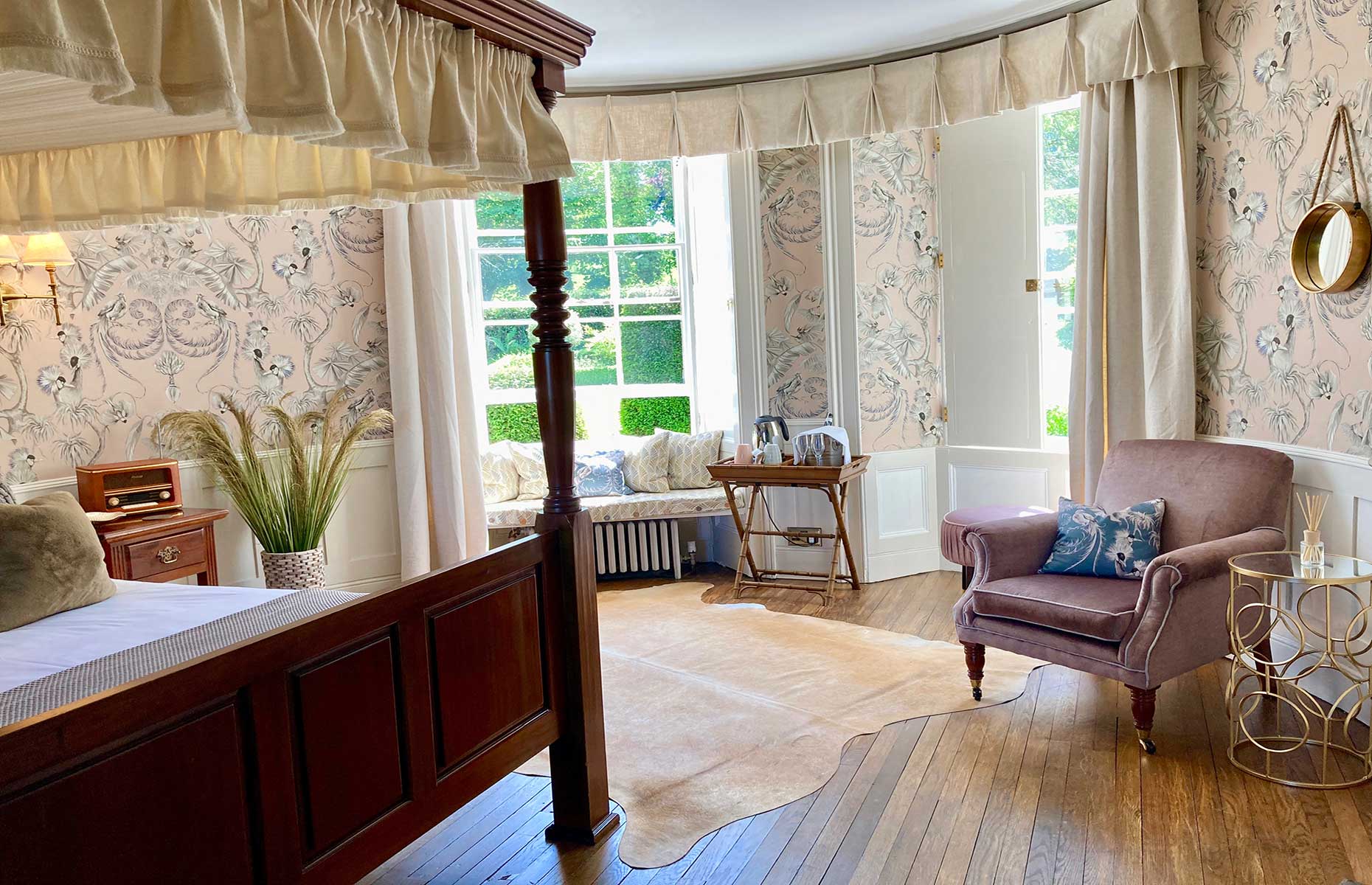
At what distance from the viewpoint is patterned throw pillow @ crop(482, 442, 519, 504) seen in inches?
227

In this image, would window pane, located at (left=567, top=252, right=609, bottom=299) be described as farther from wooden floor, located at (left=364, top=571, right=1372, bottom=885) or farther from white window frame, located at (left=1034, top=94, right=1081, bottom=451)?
wooden floor, located at (left=364, top=571, right=1372, bottom=885)

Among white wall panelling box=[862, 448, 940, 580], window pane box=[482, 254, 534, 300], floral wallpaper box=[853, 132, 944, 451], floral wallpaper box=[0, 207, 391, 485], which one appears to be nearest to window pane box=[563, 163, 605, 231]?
window pane box=[482, 254, 534, 300]

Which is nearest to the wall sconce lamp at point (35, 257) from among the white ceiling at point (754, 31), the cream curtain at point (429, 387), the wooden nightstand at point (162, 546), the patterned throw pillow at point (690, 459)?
the wooden nightstand at point (162, 546)

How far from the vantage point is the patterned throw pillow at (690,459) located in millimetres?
5914

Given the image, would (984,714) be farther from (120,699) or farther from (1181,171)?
(120,699)

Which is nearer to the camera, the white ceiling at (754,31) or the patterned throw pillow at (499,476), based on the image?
the white ceiling at (754,31)

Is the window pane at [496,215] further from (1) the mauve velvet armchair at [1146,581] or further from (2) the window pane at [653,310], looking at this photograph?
(1) the mauve velvet armchair at [1146,581]

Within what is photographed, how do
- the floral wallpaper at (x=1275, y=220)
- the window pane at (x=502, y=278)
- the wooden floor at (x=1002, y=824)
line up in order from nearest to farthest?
the wooden floor at (x=1002, y=824), the floral wallpaper at (x=1275, y=220), the window pane at (x=502, y=278)

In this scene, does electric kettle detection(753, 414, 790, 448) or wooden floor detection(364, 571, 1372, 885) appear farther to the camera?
electric kettle detection(753, 414, 790, 448)

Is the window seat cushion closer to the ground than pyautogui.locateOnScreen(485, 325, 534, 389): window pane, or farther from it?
closer to the ground

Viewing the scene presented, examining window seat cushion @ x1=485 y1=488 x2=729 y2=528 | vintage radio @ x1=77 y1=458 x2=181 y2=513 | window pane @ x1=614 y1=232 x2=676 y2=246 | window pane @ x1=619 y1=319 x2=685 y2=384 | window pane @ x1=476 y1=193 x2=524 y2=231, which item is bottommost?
window seat cushion @ x1=485 y1=488 x2=729 y2=528

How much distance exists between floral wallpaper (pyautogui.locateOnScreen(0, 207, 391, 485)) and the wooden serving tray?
1.87 meters

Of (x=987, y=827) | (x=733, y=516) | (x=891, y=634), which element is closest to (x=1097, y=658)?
(x=987, y=827)

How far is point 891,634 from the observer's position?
457 centimetres
